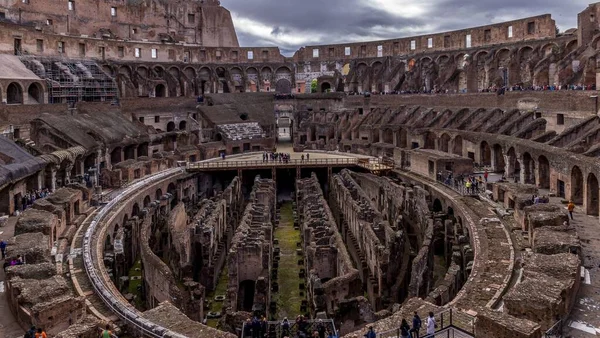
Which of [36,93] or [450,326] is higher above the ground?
[36,93]

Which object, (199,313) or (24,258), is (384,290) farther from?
(24,258)

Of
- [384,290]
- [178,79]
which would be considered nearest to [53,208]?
[384,290]

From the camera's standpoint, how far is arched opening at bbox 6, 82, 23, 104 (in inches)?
1567

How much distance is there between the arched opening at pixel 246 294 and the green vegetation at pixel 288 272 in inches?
35.2

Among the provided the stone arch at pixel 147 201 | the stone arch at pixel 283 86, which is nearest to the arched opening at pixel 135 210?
the stone arch at pixel 147 201

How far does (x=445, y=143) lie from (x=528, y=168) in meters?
11.1

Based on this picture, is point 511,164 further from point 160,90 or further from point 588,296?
point 160,90

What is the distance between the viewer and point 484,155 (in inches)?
1406

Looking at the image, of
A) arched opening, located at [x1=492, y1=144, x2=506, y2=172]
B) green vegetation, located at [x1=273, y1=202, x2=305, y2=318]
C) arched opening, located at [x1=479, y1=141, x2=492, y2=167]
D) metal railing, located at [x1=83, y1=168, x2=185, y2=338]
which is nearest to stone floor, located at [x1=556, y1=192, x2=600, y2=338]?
metal railing, located at [x1=83, y1=168, x2=185, y2=338]

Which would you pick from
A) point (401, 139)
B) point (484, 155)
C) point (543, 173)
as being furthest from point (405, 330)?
point (401, 139)

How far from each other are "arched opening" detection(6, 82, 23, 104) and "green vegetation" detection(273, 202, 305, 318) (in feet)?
72.5

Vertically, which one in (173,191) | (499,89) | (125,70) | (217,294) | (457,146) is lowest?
(217,294)

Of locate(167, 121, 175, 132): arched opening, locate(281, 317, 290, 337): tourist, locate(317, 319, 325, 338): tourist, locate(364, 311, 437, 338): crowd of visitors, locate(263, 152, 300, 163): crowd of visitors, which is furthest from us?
locate(167, 121, 175, 132): arched opening

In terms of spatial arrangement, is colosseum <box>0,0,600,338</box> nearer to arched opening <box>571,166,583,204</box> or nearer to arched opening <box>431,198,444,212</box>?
arched opening <box>571,166,583,204</box>
